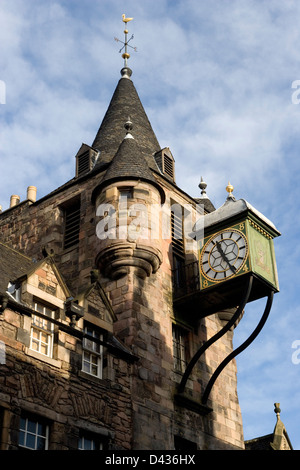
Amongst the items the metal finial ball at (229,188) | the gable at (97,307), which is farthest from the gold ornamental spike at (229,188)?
the gable at (97,307)

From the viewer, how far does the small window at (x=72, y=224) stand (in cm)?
2517

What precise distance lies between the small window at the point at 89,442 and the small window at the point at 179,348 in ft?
16.2

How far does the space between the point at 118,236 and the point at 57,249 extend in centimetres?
341

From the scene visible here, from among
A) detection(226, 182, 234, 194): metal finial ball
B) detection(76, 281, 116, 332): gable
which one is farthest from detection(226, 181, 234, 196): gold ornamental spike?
detection(76, 281, 116, 332): gable

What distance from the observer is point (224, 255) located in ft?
74.4

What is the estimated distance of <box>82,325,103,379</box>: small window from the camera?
19.1 metres

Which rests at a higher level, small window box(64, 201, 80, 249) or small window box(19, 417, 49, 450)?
small window box(64, 201, 80, 249)

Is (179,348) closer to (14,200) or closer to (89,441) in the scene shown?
(89,441)

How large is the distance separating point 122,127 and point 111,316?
969 cm

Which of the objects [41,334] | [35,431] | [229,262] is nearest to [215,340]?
[229,262]

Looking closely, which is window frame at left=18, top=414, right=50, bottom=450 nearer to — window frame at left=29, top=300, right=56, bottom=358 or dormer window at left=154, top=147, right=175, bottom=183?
window frame at left=29, top=300, right=56, bottom=358

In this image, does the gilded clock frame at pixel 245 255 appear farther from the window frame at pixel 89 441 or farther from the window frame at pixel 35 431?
the window frame at pixel 35 431

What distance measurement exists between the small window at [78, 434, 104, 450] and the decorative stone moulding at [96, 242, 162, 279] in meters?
5.52

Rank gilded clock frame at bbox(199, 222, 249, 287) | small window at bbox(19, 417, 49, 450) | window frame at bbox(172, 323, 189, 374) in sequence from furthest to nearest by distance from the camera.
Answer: window frame at bbox(172, 323, 189, 374), gilded clock frame at bbox(199, 222, 249, 287), small window at bbox(19, 417, 49, 450)
